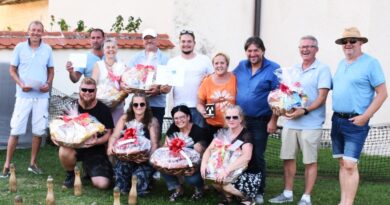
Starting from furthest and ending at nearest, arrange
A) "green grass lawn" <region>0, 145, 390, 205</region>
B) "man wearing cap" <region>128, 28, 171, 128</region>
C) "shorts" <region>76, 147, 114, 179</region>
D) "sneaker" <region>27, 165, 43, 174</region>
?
1. "sneaker" <region>27, 165, 43, 174</region>
2. "man wearing cap" <region>128, 28, 171, 128</region>
3. "shorts" <region>76, 147, 114, 179</region>
4. "green grass lawn" <region>0, 145, 390, 205</region>

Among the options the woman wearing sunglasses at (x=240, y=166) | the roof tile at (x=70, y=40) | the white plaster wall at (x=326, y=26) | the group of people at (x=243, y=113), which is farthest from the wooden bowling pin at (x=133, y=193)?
the white plaster wall at (x=326, y=26)

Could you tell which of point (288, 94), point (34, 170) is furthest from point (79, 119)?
point (288, 94)

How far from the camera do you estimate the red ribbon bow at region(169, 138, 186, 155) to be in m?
6.27

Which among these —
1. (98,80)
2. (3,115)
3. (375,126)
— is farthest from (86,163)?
(375,126)

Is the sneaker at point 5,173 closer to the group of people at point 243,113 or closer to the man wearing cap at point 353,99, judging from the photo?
the group of people at point 243,113

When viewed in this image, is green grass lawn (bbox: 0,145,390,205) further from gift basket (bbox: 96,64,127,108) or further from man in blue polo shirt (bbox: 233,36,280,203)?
gift basket (bbox: 96,64,127,108)

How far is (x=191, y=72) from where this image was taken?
6.80m

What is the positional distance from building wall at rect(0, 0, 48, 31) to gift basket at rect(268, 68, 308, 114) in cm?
1342

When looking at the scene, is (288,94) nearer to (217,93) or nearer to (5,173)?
(217,93)

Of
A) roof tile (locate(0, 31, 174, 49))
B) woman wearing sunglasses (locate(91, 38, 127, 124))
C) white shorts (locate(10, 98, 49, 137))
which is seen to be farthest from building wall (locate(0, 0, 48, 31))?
woman wearing sunglasses (locate(91, 38, 127, 124))

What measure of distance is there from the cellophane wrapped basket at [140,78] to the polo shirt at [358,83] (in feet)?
6.96

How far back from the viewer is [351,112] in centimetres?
584

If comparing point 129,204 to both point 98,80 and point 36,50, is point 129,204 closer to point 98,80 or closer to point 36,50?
point 98,80

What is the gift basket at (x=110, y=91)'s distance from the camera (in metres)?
7.04
